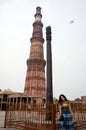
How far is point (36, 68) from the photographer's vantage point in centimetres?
3947

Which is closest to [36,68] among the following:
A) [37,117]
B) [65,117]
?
[37,117]

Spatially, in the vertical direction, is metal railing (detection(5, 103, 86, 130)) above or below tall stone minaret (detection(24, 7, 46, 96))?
below

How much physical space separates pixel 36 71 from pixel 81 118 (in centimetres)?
3208

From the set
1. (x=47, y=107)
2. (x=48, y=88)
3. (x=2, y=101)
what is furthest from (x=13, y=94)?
(x=47, y=107)

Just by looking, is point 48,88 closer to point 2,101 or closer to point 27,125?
point 27,125

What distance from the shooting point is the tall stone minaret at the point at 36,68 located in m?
38.8

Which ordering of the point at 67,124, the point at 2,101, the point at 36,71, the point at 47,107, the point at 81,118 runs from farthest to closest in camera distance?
the point at 36,71, the point at 2,101, the point at 81,118, the point at 47,107, the point at 67,124

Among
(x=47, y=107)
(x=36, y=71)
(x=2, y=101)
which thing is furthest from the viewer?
(x=36, y=71)

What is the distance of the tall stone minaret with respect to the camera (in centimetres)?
3881

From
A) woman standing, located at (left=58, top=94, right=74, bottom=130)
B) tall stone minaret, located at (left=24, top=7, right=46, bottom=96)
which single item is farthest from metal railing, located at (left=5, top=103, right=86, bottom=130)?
tall stone minaret, located at (left=24, top=7, right=46, bottom=96)

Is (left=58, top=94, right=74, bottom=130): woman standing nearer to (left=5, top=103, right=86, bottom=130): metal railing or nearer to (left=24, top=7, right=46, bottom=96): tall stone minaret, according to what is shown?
(left=5, top=103, right=86, bottom=130): metal railing

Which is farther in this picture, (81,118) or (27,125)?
(81,118)

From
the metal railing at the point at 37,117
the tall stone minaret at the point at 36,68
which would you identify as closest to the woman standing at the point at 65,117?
the metal railing at the point at 37,117

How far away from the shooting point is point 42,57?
41.2m
